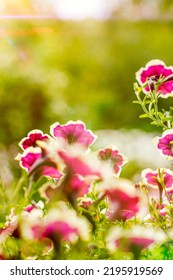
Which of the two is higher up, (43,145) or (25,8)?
(25,8)

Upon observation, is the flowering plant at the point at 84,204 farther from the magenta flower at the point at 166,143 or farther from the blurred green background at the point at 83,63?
the blurred green background at the point at 83,63

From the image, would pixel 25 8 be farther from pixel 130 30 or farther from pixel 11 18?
pixel 130 30

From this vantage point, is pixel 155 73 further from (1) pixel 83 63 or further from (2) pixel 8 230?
(1) pixel 83 63

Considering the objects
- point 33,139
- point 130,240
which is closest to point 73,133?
point 33,139

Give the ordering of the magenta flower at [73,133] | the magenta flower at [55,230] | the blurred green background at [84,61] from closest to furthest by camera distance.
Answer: the magenta flower at [55,230] < the magenta flower at [73,133] < the blurred green background at [84,61]

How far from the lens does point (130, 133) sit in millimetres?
3387

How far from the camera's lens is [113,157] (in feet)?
2.78

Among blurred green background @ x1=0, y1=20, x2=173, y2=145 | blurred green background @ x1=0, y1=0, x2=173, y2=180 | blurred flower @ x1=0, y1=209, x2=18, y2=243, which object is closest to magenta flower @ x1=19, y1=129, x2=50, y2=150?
blurred flower @ x1=0, y1=209, x2=18, y2=243

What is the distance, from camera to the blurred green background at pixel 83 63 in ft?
12.2

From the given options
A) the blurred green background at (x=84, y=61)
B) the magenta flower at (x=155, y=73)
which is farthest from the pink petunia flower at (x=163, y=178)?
the blurred green background at (x=84, y=61)

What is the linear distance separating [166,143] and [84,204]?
0.59 feet

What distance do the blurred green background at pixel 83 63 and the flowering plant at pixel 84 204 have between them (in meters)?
2.67
